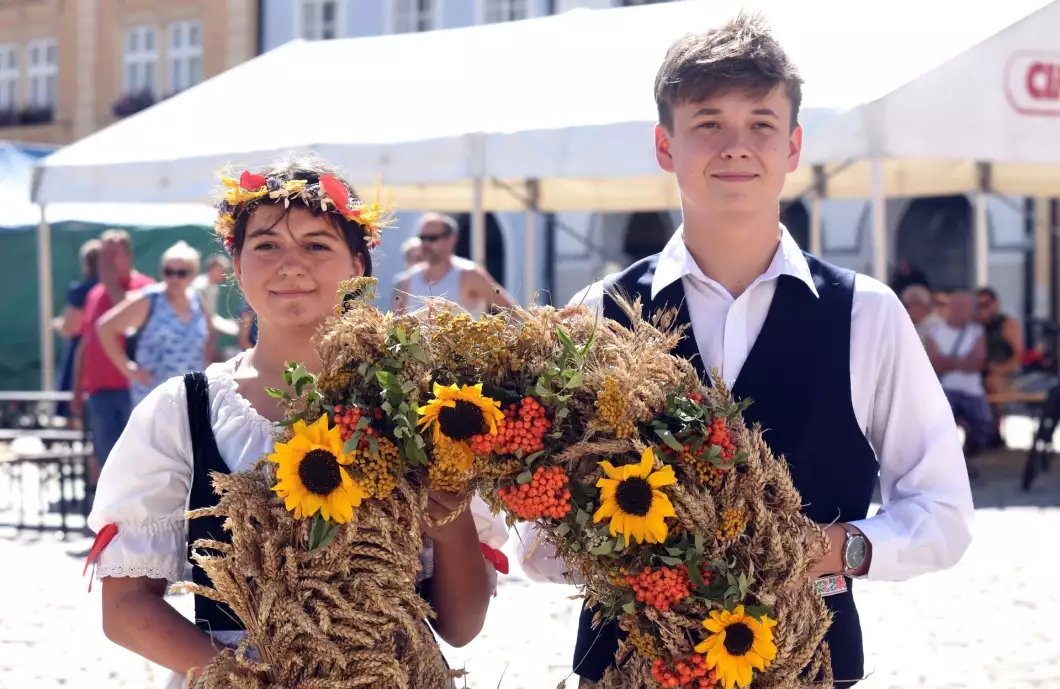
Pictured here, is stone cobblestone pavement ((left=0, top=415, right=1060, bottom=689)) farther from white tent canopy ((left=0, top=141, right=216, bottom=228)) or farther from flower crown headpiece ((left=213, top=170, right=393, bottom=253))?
white tent canopy ((left=0, top=141, right=216, bottom=228))

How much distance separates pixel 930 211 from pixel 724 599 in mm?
20897

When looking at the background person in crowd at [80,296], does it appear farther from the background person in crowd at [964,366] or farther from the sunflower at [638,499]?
the sunflower at [638,499]

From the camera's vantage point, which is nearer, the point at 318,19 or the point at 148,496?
the point at 148,496

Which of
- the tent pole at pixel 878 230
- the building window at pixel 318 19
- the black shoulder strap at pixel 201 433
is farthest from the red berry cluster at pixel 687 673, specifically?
the building window at pixel 318 19

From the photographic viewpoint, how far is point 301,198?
2.30 m

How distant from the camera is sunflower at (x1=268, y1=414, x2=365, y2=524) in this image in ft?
5.87

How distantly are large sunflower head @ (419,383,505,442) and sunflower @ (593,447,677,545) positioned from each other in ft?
0.53

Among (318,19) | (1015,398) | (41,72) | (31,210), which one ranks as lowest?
(1015,398)

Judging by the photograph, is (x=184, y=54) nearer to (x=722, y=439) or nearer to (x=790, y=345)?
(x=790, y=345)

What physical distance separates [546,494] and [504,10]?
21.9 meters

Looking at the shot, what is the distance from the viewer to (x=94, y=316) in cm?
870

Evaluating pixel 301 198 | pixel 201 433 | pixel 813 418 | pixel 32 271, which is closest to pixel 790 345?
pixel 813 418

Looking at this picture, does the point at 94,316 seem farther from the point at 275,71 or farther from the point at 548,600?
the point at 548,600

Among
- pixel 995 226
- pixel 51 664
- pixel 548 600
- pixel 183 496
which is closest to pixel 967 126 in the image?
pixel 548 600
